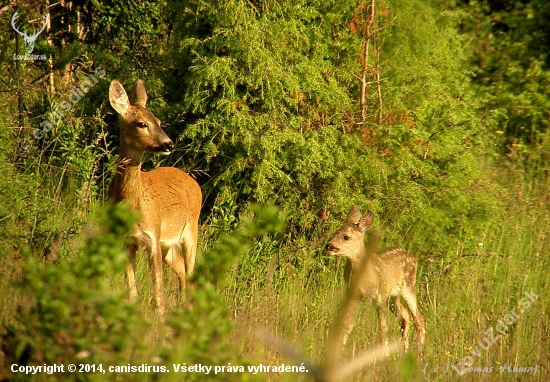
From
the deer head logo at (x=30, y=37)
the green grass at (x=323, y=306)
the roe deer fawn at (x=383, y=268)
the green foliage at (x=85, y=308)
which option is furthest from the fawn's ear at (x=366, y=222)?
the green foliage at (x=85, y=308)

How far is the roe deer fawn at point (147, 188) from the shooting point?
713 cm

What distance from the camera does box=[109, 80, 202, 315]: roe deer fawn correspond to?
7.13 m

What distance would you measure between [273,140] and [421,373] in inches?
133

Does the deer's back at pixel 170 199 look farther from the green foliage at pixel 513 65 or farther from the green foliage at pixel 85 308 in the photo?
the green foliage at pixel 85 308

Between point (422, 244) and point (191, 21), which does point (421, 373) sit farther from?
point (191, 21)

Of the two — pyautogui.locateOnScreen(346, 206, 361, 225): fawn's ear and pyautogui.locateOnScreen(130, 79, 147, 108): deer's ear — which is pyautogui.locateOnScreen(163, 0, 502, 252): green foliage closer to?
pyautogui.locateOnScreen(346, 206, 361, 225): fawn's ear

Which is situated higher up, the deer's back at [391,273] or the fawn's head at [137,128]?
the fawn's head at [137,128]

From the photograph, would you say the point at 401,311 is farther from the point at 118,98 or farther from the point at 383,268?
the point at 118,98

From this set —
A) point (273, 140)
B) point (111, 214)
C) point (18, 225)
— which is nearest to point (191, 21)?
point (273, 140)

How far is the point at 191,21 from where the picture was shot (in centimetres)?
840

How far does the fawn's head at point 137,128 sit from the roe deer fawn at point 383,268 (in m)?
1.90

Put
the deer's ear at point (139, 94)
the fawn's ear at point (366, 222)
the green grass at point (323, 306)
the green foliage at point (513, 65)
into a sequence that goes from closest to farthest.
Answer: the green grass at point (323, 306) → the deer's ear at point (139, 94) → the fawn's ear at point (366, 222) → the green foliage at point (513, 65)

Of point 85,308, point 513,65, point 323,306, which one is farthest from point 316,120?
point 85,308

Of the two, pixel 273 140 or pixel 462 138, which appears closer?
pixel 273 140
